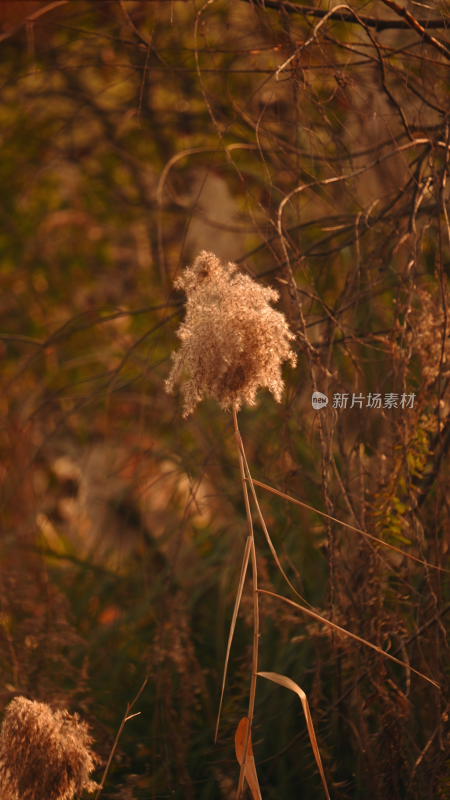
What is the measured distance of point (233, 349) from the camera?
63 centimetres

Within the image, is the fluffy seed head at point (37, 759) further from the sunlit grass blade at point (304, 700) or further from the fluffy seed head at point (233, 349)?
the fluffy seed head at point (233, 349)

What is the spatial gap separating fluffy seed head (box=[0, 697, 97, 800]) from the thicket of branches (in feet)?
0.76

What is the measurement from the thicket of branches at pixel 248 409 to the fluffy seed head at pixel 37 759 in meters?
0.23

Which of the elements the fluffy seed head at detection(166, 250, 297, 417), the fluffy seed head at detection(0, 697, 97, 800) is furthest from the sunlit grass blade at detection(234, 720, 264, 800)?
the fluffy seed head at detection(166, 250, 297, 417)

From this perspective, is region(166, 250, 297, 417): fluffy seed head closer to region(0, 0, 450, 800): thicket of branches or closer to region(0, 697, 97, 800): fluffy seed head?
region(0, 0, 450, 800): thicket of branches

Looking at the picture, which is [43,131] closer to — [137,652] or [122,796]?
[137,652]

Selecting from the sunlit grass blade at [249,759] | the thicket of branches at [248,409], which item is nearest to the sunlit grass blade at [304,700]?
the sunlit grass blade at [249,759]

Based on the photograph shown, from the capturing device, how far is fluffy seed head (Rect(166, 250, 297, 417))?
64 cm

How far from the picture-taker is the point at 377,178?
1837mm

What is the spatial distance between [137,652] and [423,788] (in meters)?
0.99

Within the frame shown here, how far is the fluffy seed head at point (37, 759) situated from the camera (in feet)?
2.23

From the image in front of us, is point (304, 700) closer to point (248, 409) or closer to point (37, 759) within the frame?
point (37, 759)

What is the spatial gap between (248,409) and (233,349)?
1.24 m

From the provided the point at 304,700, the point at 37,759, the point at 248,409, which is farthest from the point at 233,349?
the point at 248,409
